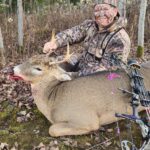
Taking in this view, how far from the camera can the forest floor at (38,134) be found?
5.30m

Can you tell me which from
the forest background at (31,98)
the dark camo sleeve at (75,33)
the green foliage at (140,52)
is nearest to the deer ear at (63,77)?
the forest background at (31,98)

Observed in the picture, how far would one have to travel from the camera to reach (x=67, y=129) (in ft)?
17.1

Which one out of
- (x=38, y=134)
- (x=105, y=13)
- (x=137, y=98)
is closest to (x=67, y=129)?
(x=38, y=134)

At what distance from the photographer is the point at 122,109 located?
18.0 ft

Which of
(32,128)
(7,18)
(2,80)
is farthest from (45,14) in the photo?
(32,128)

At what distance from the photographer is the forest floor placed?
5305 mm

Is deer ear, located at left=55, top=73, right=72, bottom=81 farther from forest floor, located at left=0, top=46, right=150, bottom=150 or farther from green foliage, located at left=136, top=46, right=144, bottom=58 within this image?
green foliage, located at left=136, top=46, right=144, bottom=58

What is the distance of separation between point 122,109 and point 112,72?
0.55m

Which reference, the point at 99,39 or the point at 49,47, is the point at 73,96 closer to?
the point at 49,47

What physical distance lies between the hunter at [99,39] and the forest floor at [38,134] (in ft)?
3.04

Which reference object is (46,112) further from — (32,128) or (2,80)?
(2,80)

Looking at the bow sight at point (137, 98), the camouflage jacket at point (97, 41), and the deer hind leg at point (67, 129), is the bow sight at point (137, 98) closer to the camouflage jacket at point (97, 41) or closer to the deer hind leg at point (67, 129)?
the camouflage jacket at point (97, 41)

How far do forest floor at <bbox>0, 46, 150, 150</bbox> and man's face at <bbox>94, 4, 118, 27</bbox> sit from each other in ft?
4.96

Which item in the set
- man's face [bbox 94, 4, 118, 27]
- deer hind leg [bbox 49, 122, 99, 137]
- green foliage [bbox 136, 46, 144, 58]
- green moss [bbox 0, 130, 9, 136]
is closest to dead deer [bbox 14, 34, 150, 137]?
deer hind leg [bbox 49, 122, 99, 137]
